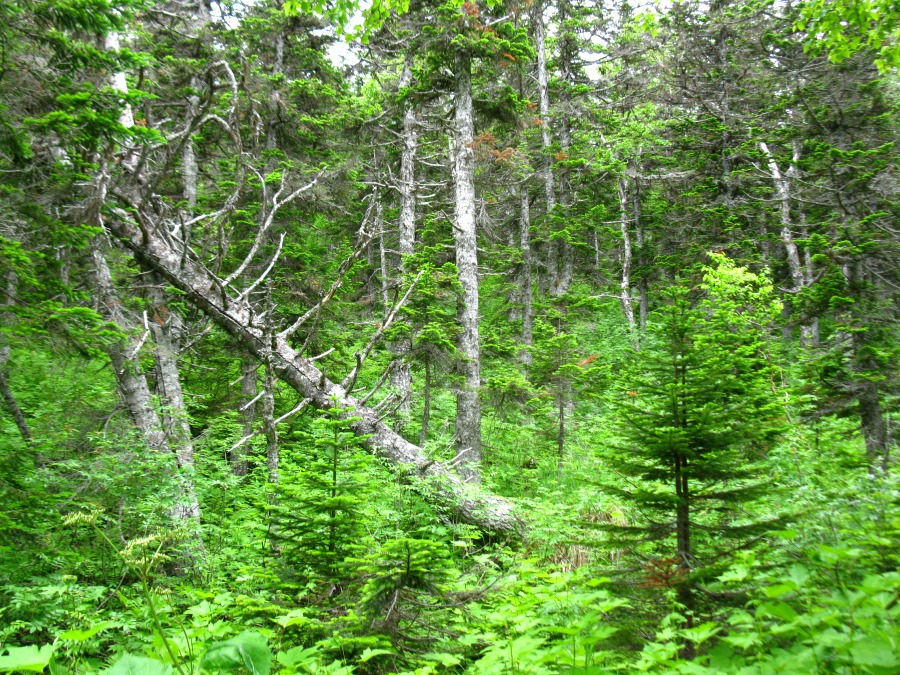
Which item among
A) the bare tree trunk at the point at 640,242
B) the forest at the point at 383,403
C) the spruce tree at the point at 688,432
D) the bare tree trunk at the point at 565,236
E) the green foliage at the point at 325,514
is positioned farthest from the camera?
the bare tree trunk at the point at 640,242

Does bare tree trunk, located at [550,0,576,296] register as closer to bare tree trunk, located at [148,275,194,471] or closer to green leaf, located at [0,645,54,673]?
bare tree trunk, located at [148,275,194,471]

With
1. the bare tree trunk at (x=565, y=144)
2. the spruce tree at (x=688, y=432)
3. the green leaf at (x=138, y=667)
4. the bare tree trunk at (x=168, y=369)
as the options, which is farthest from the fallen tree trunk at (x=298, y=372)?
the bare tree trunk at (x=565, y=144)

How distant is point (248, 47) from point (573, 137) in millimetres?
13338

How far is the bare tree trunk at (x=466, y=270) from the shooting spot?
33.7ft

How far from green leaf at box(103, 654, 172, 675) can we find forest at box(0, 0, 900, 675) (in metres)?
0.01

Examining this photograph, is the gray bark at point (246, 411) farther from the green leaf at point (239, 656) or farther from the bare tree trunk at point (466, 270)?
the green leaf at point (239, 656)

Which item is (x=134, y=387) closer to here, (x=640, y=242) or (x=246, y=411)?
(x=246, y=411)

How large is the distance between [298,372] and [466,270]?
4.96 m

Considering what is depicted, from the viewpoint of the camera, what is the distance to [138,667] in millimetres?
1611

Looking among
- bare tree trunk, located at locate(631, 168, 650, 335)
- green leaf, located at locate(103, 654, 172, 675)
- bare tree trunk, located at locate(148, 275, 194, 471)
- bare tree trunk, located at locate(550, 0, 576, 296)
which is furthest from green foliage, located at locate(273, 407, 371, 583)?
bare tree trunk, located at locate(631, 168, 650, 335)

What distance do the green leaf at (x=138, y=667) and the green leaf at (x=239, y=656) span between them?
0.27m

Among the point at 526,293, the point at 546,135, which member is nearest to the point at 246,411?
the point at 526,293

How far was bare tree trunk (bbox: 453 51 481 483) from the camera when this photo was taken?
1028 centimetres

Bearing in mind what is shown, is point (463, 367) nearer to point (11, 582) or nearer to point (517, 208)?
A: point (11, 582)
